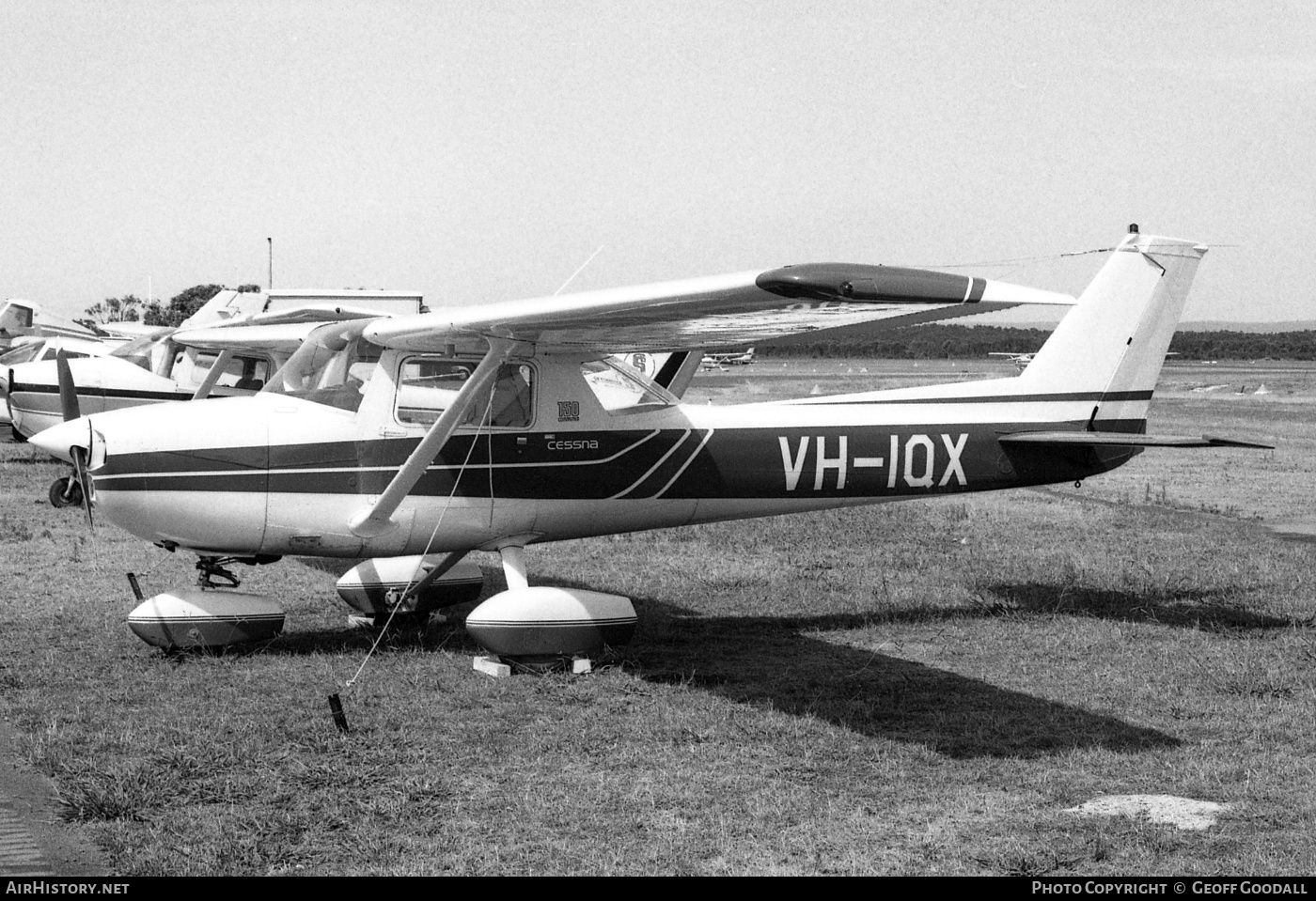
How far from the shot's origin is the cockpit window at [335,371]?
26.1 ft

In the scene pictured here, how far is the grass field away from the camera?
193 inches

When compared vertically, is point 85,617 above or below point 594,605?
below

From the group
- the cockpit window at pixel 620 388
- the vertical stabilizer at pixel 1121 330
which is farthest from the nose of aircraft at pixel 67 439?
the vertical stabilizer at pixel 1121 330

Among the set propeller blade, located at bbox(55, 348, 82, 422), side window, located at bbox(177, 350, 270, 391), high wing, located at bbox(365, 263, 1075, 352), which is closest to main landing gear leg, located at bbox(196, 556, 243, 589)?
high wing, located at bbox(365, 263, 1075, 352)

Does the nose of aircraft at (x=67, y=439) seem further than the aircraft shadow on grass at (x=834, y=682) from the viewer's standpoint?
Yes

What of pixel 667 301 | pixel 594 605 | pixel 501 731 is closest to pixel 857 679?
pixel 594 605

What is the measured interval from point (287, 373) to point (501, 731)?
2.95m

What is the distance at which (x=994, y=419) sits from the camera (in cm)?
954

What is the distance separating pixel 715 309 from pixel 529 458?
243 centimetres

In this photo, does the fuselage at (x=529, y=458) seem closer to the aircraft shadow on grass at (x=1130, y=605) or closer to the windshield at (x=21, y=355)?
the aircraft shadow on grass at (x=1130, y=605)

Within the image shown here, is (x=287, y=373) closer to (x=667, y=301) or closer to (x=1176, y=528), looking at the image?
(x=667, y=301)

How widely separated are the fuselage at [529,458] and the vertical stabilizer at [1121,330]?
14.2 inches

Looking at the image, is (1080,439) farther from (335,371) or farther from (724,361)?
(724,361)
